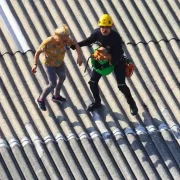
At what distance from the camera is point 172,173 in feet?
30.3

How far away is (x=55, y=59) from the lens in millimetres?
9031

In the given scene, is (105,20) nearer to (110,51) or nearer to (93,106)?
(110,51)

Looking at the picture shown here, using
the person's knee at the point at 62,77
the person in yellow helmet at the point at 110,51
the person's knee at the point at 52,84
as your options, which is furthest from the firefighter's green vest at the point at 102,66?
the person's knee at the point at 52,84

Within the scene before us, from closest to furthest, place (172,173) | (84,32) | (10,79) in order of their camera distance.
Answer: (172,173) < (10,79) < (84,32)

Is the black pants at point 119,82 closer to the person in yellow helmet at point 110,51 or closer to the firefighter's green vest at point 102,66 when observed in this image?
the person in yellow helmet at point 110,51

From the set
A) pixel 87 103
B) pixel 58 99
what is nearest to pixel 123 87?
pixel 87 103

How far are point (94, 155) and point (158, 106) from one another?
5.01 ft

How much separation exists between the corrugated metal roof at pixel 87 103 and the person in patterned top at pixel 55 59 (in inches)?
11.8

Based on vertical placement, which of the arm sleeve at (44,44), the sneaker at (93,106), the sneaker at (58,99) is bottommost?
the sneaker at (93,106)

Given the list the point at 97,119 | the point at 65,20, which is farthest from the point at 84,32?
the point at 97,119

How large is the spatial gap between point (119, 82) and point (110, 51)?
2.05ft

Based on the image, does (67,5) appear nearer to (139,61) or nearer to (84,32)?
(84,32)

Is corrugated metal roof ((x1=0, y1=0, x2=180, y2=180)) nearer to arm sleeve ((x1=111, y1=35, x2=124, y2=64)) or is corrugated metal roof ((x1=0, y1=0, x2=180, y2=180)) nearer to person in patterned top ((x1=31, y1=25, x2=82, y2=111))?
person in patterned top ((x1=31, y1=25, x2=82, y2=111))

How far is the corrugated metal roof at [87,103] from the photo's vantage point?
9.22 meters
